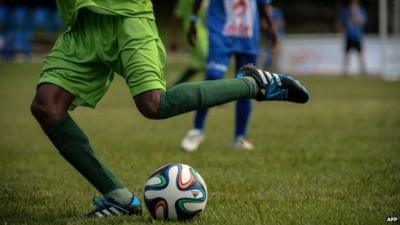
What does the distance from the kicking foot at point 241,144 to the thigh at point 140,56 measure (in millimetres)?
3329

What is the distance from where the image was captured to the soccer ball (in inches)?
165

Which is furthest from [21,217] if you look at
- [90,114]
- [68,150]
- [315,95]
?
[315,95]

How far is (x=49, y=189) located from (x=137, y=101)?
155 cm

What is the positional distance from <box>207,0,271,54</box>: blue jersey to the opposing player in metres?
3.30

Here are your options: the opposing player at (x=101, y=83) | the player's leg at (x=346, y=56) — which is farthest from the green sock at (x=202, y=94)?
the player's leg at (x=346, y=56)

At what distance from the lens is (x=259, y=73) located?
14.5ft

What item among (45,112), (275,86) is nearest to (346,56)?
(275,86)

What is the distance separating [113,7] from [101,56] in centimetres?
28

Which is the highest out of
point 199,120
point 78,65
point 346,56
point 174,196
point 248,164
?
point 78,65

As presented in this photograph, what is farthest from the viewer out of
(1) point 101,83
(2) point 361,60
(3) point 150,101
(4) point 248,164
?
(2) point 361,60

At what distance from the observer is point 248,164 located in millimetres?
6547

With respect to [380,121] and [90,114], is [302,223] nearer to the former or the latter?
[380,121]

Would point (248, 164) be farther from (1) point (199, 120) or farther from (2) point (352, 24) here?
(2) point (352, 24)

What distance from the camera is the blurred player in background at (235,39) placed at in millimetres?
7742
